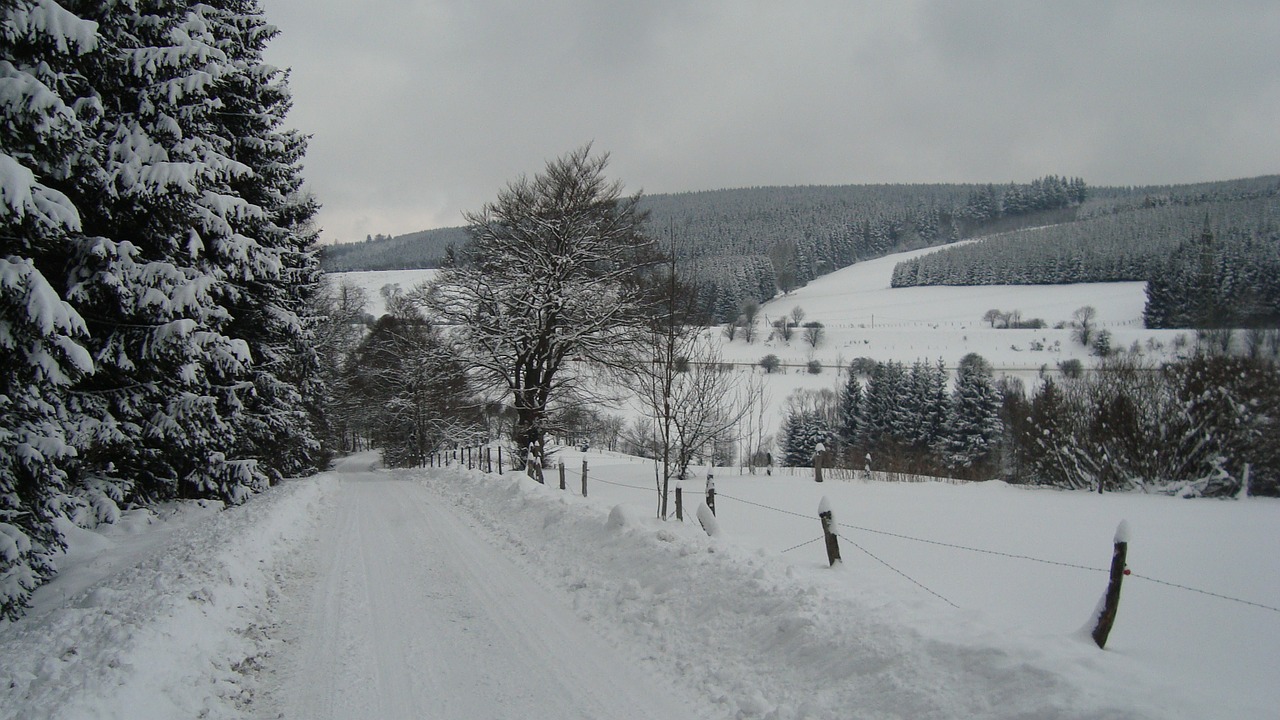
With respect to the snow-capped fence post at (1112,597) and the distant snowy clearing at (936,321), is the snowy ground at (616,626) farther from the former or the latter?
the distant snowy clearing at (936,321)

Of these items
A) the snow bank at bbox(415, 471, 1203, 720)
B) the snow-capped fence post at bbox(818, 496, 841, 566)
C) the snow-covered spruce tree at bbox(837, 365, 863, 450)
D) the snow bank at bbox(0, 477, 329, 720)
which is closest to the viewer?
the snow bank at bbox(415, 471, 1203, 720)

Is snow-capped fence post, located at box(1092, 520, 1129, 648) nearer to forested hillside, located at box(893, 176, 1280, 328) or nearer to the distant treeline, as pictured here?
forested hillside, located at box(893, 176, 1280, 328)

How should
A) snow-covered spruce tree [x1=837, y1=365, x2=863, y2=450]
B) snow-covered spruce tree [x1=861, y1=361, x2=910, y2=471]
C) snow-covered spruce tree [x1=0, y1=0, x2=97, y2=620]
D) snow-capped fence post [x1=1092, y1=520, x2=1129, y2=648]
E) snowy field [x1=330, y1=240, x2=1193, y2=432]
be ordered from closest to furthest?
snow-capped fence post [x1=1092, y1=520, x2=1129, y2=648] → snow-covered spruce tree [x1=0, y1=0, x2=97, y2=620] → snow-covered spruce tree [x1=861, y1=361, x2=910, y2=471] → snow-covered spruce tree [x1=837, y1=365, x2=863, y2=450] → snowy field [x1=330, y1=240, x2=1193, y2=432]

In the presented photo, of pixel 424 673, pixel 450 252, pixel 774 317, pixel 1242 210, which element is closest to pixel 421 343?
pixel 450 252

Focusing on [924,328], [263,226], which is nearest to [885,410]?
[924,328]

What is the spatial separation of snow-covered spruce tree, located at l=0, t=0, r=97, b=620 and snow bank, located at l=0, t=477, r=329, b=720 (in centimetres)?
94

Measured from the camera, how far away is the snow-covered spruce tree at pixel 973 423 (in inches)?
1902

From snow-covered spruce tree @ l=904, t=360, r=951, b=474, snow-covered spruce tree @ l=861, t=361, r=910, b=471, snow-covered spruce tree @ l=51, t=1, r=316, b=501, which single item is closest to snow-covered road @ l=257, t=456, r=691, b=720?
snow-covered spruce tree @ l=51, t=1, r=316, b=501

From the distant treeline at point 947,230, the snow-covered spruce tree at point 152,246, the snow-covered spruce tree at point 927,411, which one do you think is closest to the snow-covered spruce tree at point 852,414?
the snow-covered spruce tree at point 927,411

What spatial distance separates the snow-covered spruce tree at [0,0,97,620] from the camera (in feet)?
19.5

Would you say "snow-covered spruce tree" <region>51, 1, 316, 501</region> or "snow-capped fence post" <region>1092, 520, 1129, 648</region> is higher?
"snow-covered spruce tree" <region>51, 1, 316, 501</region>

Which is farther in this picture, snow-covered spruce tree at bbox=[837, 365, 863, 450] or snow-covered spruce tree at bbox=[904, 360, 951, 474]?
snow-covered spruce tree at bbox=[837, 365, 863, 450]

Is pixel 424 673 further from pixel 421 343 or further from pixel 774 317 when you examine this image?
pixel 774 317

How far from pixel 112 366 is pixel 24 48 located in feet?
14.6
